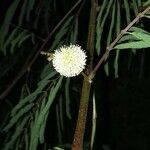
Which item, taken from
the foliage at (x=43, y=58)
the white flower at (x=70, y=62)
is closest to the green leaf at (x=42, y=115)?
the foliage at (x=43, y=58)

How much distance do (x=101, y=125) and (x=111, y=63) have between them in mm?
501

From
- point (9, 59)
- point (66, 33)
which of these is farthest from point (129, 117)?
point (66, 33)

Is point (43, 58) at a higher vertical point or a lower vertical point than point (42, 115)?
higher

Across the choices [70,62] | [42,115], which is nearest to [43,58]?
[42,115]

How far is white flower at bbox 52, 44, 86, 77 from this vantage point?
735 mm

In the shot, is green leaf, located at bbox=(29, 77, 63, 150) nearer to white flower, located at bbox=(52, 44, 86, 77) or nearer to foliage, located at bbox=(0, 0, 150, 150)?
foliage, located at bbox=(0, 0, 150, 150)

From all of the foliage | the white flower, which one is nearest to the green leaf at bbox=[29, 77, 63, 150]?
the foliage

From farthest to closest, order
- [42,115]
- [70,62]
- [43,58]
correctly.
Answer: [43,58], [42,115], [70,62]

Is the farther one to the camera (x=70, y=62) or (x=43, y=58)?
(x=43, y=58)

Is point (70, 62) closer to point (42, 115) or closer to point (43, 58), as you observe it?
point (42, 115)

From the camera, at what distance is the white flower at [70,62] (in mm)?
735

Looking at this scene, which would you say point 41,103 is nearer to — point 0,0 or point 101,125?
point 0,0

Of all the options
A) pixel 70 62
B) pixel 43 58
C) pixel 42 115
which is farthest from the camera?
pixel 43 58

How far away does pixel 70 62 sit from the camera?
2.46ft
